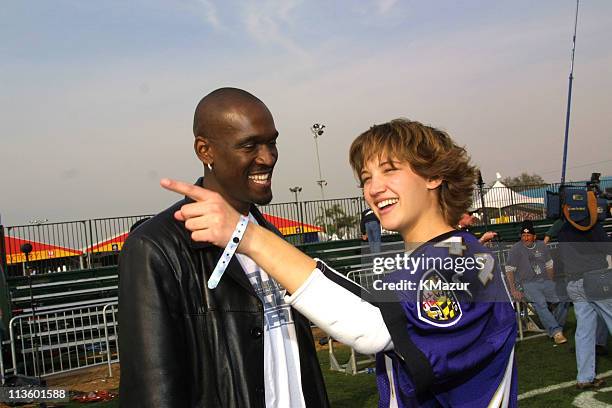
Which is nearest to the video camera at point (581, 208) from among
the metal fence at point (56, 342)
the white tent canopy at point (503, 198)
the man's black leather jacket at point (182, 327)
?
the man's black leather jacket at point (182, 327)

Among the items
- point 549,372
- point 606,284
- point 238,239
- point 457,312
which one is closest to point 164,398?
point 238,239

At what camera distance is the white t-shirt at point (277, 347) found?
2158mm

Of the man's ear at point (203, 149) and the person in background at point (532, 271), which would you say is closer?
the man's ear at point (203, 149)

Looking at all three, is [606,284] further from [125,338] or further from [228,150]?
[125,338]

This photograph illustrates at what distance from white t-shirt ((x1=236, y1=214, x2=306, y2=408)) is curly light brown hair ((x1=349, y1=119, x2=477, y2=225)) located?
548mm

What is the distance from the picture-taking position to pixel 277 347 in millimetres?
2246

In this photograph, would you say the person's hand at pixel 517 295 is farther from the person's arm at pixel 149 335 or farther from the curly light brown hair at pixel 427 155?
the person's arm at pixel 149 335

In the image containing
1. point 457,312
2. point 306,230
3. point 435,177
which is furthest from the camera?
point 306,230

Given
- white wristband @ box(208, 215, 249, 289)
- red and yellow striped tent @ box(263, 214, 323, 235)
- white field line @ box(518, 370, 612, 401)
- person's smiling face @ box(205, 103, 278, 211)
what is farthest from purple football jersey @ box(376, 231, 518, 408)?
red and yellow striped tent @ box(263, 214, 323, 235)

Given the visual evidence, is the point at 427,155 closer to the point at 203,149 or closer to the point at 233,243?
the point at 233,243

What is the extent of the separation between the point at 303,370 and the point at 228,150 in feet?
2.95

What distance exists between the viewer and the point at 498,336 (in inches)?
65.4

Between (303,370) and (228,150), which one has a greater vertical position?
(228,150)

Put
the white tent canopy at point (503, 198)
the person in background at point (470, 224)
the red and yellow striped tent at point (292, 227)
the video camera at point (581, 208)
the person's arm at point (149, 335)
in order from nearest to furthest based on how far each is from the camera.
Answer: the person's arm at point (149, 335) < the person in background at point (470, 224) < the video camera at point (581, 208) < the red and yellow striped tent at point (292, 227) < the white tent canopy at point (503, 198)
